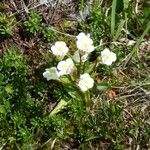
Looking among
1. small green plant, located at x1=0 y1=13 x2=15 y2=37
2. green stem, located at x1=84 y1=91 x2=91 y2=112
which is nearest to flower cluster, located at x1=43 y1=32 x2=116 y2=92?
green stem, located at x1=84 y1=91 x2=91 y2=112

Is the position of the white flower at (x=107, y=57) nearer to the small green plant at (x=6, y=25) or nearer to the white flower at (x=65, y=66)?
the white flower at (x=65, y=66)

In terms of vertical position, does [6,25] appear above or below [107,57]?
above

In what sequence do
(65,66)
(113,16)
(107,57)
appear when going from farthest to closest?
(113,16) → (107,57) → (65,66)

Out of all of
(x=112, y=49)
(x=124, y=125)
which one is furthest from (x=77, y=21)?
(x=124, y=125)

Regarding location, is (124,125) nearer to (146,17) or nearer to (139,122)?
(139,122)

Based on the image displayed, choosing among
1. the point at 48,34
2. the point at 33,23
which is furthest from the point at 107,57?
the point at 33,23

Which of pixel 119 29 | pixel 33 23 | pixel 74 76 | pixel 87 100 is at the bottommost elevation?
pixel 87 100

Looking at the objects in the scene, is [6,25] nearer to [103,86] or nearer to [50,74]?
[50,74]
